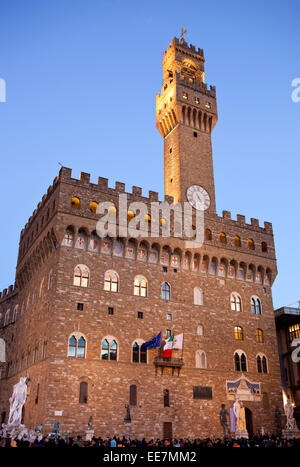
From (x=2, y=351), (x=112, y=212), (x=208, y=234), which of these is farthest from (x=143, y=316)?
(x=2, y=351)

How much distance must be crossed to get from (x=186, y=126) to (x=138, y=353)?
74.9 ft

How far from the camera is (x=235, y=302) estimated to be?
1516 inches

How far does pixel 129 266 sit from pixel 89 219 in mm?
4870

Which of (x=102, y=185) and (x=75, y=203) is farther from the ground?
(x=102, y=185)

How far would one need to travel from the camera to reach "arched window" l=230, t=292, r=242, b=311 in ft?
126

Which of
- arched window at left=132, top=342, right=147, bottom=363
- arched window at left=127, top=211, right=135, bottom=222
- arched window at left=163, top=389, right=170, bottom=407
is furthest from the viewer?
arched window at left=127, top=211, right=135, bottom=222

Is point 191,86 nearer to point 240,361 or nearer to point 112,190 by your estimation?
point 112,190

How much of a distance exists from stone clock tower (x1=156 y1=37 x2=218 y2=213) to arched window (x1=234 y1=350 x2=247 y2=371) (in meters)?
12.9

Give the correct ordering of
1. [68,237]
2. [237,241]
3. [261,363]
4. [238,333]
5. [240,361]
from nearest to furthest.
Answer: [68,237], [240,361], [238,333], [261,363], [237,241]

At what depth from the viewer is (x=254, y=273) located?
4016 cm

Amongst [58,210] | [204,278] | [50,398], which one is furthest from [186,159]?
[50,398]

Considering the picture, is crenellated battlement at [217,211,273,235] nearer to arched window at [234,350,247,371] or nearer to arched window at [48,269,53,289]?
arched window at [234,350,247,371]

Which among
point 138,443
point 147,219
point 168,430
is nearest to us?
point 138,443

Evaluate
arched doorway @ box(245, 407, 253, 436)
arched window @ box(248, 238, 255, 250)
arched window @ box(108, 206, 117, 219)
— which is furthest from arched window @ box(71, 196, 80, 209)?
arched doorway @ box(245, 407, 253, 436)
